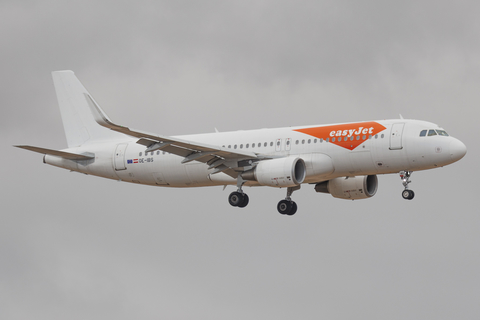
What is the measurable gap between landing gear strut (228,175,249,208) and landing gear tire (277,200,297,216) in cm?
377

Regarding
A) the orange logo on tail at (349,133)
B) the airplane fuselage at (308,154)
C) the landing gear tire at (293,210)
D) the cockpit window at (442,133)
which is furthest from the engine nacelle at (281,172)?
the cockpit window at (442,133)

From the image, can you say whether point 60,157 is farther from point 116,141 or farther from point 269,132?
point 269,132

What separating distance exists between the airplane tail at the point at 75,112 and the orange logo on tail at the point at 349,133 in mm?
17538

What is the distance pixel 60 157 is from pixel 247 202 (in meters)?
15.6

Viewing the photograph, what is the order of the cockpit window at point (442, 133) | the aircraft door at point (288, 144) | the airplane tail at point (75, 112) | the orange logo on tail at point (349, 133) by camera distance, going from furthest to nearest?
the airplane tail at point (75, 112), the aircraft door at point (288, 144), the orange logo on tail at point (349, 133), the cockpit window at point (442, 133)

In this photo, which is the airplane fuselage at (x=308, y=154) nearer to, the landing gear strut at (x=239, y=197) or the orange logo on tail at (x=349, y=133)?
the orange logo on tail at (x=349, y=133)

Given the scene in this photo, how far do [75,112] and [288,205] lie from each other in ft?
62.9

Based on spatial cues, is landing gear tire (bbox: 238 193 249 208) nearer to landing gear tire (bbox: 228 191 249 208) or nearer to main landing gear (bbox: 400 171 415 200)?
landing gear tire (bbox: 228 191 249 208)

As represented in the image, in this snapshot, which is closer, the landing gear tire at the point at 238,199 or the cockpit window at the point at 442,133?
the cockpit window at the point at 442,133

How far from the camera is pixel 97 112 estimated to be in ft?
161

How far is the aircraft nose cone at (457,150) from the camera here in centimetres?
5122

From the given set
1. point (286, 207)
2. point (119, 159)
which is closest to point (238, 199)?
point (286, 207)

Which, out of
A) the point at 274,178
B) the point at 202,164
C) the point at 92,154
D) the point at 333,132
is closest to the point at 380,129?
the point at 333,132

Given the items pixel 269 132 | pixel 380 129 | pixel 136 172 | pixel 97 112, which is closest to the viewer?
pixel 97 112
